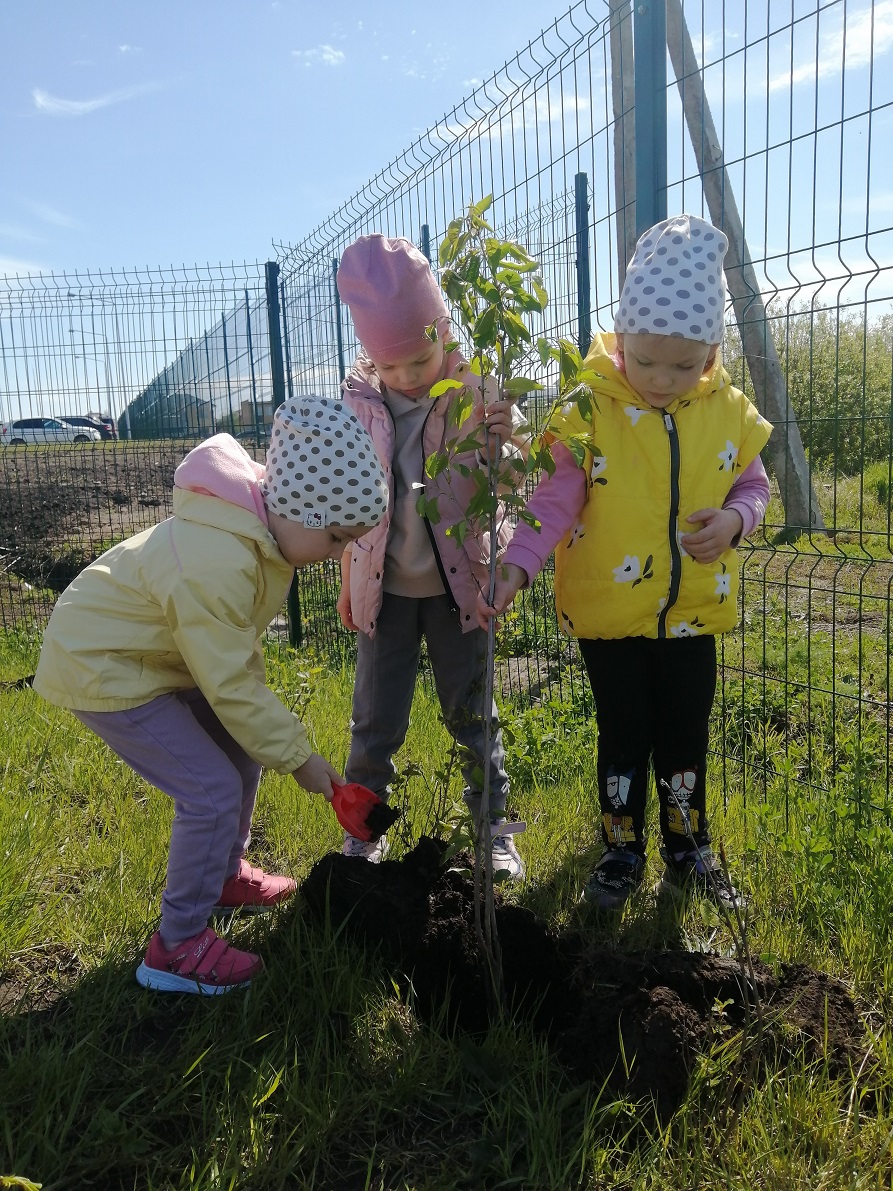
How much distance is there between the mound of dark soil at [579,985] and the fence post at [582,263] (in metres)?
2.20

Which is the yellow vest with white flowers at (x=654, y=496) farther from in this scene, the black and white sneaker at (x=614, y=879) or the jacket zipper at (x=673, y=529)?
the black and white sneaker at (x=614, y=879)

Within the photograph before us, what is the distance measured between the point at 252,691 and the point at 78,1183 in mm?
953

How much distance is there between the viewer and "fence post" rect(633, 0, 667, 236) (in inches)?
113

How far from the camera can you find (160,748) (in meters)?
2.14

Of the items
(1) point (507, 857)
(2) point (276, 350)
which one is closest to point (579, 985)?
(1) point (507, 857)

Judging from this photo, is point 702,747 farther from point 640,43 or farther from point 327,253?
point 327,253

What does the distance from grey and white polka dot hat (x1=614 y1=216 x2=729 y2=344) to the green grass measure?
1.35 metres

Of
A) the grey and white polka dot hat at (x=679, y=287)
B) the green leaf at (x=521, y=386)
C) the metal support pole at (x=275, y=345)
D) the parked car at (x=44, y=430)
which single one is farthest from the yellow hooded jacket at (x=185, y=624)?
the parked car at (x=44, y=430)

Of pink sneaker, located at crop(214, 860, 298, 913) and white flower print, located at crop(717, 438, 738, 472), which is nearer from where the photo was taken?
white flower print, located at crop(717, 438, 738, 472)

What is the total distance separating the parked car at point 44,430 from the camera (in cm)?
773

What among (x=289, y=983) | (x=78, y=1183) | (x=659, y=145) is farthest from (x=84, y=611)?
(x=659, y=145)

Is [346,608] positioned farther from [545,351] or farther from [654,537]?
[545,351]

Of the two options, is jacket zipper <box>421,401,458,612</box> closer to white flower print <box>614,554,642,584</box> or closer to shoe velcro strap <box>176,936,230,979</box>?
white flower print <box>614,554,642,584</box>

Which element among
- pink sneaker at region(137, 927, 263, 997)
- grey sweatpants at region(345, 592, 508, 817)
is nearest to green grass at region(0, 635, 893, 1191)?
pink sneaker at region(137, 927, 263, 997)
